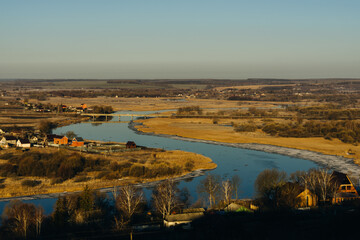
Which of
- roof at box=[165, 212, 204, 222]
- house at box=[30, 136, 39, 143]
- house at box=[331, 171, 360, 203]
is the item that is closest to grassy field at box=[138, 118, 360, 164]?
house at box=[331, 171, 360, 203]

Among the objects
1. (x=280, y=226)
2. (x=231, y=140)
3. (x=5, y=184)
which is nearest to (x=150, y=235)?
(x=280, y=226)

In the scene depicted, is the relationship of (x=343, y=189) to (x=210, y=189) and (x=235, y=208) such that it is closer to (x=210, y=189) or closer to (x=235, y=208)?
(x=235, y=208)

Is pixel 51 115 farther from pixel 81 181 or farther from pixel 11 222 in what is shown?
pixel 11 222

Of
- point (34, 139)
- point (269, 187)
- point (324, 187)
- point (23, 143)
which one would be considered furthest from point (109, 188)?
point (34, 139)

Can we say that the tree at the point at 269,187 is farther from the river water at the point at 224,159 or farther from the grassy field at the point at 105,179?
the grassy field at the point at 105,179

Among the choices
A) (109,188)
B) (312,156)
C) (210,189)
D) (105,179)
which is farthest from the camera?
(312,156)

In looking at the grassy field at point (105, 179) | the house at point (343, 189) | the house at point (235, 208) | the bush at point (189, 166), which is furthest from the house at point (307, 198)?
the bush at point (189, 166)
